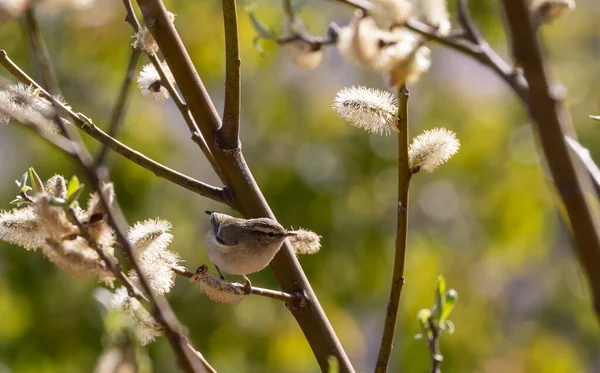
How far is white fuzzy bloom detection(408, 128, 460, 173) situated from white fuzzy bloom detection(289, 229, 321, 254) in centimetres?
33

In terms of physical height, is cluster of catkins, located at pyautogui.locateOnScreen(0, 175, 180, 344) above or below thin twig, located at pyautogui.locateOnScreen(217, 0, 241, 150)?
below

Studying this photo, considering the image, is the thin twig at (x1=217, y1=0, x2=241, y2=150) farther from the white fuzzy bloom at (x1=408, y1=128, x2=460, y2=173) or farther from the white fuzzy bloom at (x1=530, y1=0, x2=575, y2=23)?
the white fuzzy bloom at (x1=530, y1=0, x2=575, y2=23)

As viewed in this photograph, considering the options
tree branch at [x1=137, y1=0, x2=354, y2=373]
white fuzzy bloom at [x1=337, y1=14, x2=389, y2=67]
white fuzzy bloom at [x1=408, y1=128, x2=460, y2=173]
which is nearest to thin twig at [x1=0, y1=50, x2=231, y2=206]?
tree branch at [x1=137, y1=0, x2=354, y2=373]

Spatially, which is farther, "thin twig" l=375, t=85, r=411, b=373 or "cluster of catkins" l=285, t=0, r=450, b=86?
"thin twig" l=375, t=85, r=411, b=373

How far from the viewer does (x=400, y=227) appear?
44.3 inches

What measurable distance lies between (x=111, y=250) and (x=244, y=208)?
0.37m

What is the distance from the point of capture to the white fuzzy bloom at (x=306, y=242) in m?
1.42

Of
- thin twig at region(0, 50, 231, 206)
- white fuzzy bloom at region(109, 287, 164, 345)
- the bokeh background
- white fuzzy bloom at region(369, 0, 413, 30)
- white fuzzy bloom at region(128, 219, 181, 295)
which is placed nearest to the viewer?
white fuzzy bloom at region(369, 0, 413, 30)

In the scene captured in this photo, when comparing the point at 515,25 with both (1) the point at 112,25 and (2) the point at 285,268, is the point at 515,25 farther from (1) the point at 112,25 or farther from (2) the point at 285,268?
(1) the point at 112,25

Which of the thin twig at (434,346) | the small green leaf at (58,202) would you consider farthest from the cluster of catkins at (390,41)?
the thin twig at (434,346)

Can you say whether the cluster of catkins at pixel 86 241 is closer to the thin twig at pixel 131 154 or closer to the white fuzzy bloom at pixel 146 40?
the thin twig at pixel 131 154

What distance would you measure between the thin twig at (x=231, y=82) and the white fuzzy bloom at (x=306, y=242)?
0.25 metres

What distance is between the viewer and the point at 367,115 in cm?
113

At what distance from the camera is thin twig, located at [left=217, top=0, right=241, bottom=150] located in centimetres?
112
